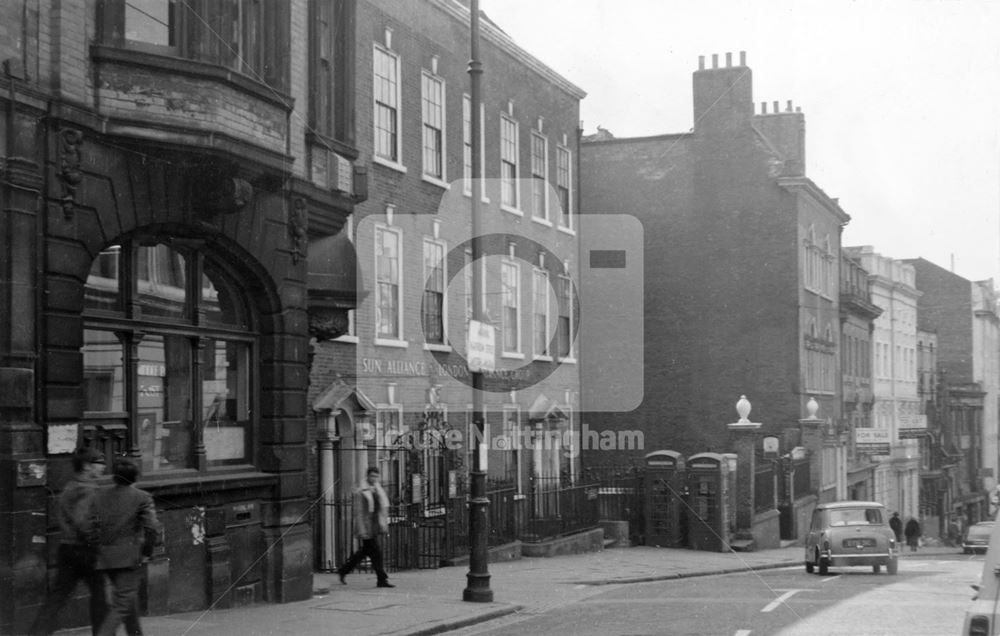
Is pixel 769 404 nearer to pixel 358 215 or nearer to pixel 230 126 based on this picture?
pixel 358 215

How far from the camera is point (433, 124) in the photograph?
2698cm

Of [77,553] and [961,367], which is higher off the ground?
[961,367]

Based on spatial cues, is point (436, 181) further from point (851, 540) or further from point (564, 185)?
point (851, 540)

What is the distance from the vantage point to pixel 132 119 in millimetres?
13562

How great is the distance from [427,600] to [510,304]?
48.0 feet

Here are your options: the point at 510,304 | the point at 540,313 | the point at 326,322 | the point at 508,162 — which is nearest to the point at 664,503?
the point at 540,313

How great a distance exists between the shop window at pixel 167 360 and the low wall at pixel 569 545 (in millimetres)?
11041

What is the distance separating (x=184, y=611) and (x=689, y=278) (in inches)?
1233

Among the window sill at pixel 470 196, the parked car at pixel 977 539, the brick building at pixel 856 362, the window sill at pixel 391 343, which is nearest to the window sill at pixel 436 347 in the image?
the window sill at pixel 391 343

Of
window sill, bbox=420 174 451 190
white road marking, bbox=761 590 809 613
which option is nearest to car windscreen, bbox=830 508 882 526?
white road marking, bbox=761 590 809 613

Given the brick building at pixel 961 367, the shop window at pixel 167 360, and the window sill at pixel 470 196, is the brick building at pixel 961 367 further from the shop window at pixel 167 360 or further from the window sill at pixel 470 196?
the shop window at pixel 167 360

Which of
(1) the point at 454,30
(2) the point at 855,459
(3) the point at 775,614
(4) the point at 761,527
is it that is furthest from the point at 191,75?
(2) the point at 855,459

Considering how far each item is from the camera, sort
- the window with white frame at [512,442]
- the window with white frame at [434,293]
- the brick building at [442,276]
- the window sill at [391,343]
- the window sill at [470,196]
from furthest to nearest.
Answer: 1. the window with white frame at [512,442]
2. the window sill at [470,196]
3. the window with white frame at [434,293]
4. the window sill at [391,343]
5. the brick building at [442,276]

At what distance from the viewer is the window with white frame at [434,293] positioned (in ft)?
86.6
